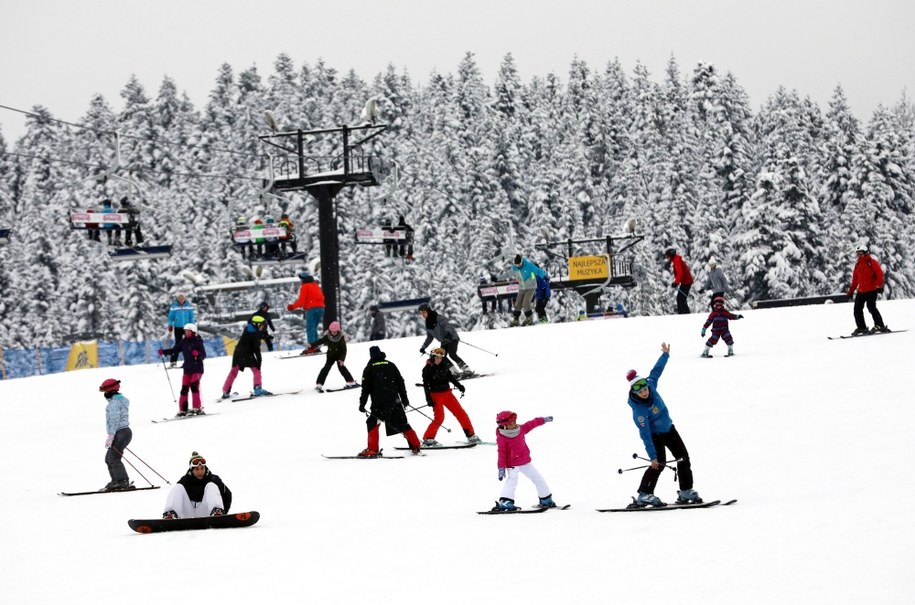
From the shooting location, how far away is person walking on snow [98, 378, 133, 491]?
47.3ft

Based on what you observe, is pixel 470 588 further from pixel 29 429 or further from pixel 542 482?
pixel 29 429

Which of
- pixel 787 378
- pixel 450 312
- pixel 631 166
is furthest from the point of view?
pixel 631 166

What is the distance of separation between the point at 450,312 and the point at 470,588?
64.8 metres

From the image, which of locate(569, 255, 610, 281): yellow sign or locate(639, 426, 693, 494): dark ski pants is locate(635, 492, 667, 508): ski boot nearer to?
locate(639, 426, 693, 494): dark ski pants

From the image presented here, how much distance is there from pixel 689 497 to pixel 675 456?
38 centimetres

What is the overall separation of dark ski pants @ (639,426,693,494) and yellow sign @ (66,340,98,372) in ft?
96.9

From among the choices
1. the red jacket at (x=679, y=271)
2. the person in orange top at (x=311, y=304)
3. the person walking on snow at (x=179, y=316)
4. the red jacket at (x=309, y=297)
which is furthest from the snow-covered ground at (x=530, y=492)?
the red jacket at (x=309, y=297)

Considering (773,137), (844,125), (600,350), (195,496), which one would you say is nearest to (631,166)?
(844,125)

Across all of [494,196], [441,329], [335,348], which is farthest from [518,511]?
[494,196]

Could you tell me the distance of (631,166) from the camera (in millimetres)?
86500

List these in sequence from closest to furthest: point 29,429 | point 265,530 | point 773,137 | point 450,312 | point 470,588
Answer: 1. point 470,588
2. point 265,530
3. point 29,429
4. point 773,137
5. point 450,312

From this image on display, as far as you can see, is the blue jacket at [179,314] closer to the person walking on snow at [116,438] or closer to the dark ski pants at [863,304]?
the person walking on snow at [116,438]

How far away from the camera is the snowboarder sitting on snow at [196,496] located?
11.4 metres

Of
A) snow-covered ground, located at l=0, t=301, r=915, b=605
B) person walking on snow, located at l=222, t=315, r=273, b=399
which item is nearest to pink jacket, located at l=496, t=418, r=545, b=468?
snow-covered ground, located at l=0, t=301, r=915, b=605
